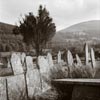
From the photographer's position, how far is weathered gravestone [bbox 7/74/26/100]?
417 centimetres

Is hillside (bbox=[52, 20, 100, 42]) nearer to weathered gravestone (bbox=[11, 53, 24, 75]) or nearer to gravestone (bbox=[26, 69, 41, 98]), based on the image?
gravestone (bbox=[26, 69, 41, 98])

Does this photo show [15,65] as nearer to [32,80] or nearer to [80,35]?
[32,80]

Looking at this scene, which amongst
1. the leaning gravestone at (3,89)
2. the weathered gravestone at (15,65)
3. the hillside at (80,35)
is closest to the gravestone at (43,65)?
the weathered gravestone at (15,65)

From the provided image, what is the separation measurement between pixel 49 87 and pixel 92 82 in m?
1.40

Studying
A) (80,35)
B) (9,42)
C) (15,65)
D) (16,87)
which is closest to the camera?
(16,87)

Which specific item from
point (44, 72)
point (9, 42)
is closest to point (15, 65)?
point (44, 72)

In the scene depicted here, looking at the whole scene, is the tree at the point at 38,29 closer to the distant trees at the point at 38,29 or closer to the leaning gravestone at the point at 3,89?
the distant trees at the point at 38,29

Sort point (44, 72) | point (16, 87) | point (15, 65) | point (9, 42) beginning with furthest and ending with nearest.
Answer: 1. point (9, 42)
2. point (44, 72)
3. point (15, 65)
4. point (16, 87)

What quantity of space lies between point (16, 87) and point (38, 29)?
68.3ft

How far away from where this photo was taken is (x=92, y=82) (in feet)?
13.7

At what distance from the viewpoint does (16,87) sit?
14.1ft

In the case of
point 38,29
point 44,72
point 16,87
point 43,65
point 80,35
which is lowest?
point 16,87

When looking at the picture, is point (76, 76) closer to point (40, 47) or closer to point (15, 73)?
point (15, 73)

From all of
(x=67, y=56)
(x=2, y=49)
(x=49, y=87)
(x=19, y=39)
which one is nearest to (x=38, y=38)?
(x=2, y=49)
